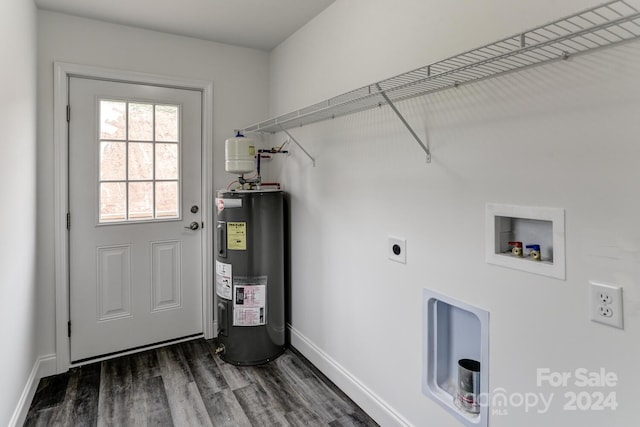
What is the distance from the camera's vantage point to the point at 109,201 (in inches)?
107

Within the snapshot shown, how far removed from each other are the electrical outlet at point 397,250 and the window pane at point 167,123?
199 cm

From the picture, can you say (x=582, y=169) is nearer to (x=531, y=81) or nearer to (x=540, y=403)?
(x=531, y=81)

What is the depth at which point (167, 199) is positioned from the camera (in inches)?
115

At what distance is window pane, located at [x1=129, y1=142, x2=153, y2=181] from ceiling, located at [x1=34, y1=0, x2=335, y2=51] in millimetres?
873

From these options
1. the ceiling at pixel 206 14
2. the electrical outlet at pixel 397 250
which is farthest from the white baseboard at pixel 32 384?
the ceiling at pixel 206 14

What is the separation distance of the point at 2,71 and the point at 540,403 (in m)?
2.61

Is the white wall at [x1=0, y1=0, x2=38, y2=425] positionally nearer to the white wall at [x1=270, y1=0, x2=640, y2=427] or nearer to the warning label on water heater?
the warning label on water heater

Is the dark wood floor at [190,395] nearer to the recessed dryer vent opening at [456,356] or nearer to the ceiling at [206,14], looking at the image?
the recessed dryer vent opening at [456,356]

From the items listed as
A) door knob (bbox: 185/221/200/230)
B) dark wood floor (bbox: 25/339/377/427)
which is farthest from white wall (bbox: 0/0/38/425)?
door knob (bbox: 185/221/200/230)

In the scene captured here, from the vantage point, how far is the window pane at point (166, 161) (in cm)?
287

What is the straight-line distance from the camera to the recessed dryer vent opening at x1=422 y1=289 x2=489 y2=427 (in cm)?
146

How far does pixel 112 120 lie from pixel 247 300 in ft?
5.45

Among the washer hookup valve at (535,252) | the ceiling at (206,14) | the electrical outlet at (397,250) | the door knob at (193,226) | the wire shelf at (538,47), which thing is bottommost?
the electrical outlet at (397,250)

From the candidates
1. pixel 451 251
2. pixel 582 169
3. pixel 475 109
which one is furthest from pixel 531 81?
pixel 451 251
